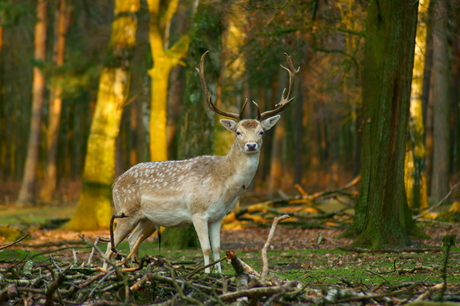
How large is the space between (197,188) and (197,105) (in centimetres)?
396

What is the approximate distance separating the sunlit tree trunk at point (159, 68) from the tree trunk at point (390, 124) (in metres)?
6.92

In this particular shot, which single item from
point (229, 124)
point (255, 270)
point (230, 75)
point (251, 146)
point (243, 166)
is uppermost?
point (230, 75)

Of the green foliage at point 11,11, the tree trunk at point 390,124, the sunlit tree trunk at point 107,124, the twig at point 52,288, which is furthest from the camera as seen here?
the green foliage at point 11,11

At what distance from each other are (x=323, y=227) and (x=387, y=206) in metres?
4.21

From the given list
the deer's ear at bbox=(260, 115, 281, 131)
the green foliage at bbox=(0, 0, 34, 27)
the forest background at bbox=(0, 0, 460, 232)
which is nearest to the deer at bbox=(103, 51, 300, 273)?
the deer's ear at bbox=(260, 115, 281, 131)

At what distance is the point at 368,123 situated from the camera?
1064 cm

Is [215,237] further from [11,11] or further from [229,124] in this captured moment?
[11,11]

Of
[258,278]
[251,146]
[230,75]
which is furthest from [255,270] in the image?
[230,75]

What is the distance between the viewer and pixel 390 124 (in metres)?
9.92

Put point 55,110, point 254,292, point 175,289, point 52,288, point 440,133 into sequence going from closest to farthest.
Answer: point 52,288 → point 254,292 → point 175,289 → point 440,133 → point 55,110

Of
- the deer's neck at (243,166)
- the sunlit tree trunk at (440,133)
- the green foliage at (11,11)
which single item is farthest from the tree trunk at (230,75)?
the green foliage at (11,11)

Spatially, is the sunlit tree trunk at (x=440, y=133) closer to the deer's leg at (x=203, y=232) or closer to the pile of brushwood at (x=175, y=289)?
the deer's leg at (x=203, y=232)

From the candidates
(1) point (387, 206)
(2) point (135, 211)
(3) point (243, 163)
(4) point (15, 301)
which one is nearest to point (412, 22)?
(1) point (387, 206)

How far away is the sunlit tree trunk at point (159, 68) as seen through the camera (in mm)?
16078
